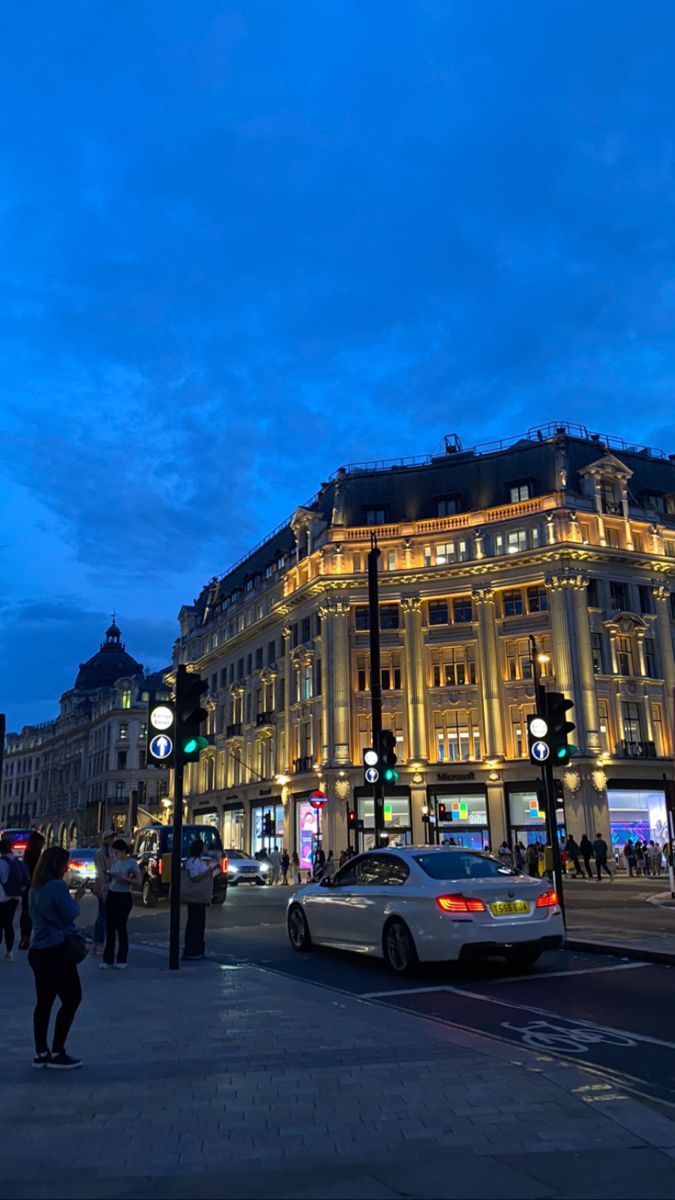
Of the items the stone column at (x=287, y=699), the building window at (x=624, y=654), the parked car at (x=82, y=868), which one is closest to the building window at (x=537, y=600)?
the building window at (x=624, y=654)

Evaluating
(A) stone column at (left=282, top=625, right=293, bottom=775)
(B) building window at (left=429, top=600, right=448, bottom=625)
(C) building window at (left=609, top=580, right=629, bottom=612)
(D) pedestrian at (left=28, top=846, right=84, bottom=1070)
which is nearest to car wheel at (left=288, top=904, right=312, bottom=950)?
(D) pedestrian at (left=28, top=846, right=84, bottom=1070)

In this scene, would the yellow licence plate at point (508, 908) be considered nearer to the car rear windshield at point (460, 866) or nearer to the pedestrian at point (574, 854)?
the car rear windshield at point (460, 866)

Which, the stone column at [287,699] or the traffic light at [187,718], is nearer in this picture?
the traffic light at [187,718]

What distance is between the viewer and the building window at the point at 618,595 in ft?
172

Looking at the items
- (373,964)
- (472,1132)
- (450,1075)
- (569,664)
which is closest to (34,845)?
(373,964)

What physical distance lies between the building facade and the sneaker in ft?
241

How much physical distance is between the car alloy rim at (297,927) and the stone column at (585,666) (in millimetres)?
37284

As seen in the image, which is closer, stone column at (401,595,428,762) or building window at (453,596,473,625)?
stone column at (401,595,428,762)

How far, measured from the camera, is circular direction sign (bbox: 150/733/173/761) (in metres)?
11.8

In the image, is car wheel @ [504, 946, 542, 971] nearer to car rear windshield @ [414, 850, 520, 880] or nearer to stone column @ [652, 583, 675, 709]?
car rear windshield @ [414, 850, 520, 880]

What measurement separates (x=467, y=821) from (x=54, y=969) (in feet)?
155

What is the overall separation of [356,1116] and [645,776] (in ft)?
158

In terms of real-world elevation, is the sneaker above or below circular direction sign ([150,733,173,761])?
below

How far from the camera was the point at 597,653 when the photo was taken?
51.6 metres
